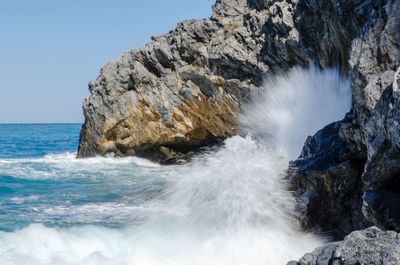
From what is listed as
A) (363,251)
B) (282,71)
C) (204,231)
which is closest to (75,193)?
(204,231)

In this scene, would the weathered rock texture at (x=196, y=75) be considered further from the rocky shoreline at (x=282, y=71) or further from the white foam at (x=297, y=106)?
the white foam at (x=297, y=106)

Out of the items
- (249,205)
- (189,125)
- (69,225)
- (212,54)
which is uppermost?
(212,54)

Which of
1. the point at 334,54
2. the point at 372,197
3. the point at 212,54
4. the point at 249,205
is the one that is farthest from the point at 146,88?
the point at 372,197

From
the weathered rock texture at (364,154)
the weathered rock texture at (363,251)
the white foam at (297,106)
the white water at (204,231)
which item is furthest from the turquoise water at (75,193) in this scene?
the weathered rock texture at (363,251)

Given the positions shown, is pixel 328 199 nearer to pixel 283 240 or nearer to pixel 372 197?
pixel 283 240

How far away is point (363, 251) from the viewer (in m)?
5.47

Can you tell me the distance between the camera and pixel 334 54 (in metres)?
17.2

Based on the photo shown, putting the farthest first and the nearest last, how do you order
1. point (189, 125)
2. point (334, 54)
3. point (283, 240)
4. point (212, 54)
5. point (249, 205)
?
point (189, 125), point (212, 54), point (334, 54), point (249, 205), point (283, 240)

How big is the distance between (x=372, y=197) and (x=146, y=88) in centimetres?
2229

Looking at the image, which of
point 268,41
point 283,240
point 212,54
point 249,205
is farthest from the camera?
point 212,54

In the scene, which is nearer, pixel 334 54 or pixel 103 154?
pixel 334 54

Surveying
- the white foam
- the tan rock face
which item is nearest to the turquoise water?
the tan rock face

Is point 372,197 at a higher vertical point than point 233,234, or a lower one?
higher

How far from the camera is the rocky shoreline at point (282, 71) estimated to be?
711cm
